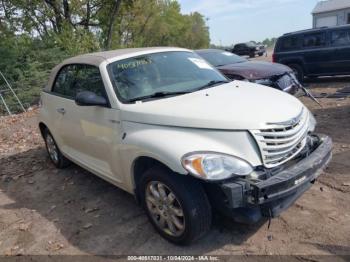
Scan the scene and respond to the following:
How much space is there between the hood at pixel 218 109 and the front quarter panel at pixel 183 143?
63 millimetres

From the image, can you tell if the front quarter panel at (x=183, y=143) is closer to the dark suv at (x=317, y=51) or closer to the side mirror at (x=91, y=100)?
the side mirror at (x=91, y=100)

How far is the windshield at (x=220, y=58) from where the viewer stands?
9.96 m

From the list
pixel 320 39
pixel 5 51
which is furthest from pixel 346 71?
pixel 5 51

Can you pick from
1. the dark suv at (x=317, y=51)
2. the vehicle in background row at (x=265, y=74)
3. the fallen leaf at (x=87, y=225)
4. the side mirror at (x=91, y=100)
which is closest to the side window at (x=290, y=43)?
the dark suv at (x=317, y=51)

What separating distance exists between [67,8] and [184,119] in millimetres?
17388

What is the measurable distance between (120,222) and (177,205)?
1054 millimetres

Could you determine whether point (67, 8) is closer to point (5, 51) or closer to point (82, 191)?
point (5, 51)

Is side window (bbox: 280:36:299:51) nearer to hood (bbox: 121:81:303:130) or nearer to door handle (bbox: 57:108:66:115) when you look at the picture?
hood (bbox: 121:81:303:130)

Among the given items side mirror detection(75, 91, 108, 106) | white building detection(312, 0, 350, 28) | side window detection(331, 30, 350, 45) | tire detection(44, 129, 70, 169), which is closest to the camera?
side mirror detection(75, 91, 108, 106)

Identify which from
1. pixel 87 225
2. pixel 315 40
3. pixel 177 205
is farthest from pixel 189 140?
pixel 315 40

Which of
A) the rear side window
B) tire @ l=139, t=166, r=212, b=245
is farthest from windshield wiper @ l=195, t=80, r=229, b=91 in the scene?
tire @ l=139, t=166, r=212, b=245

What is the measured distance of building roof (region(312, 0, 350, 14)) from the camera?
1204 inches

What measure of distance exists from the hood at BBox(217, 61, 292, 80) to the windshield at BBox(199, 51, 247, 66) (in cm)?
54

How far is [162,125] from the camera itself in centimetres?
354
